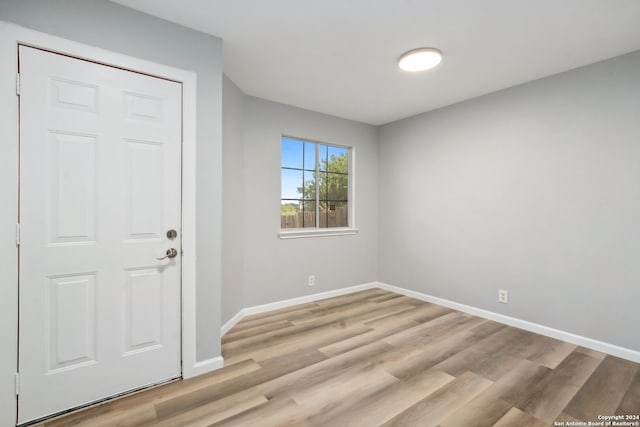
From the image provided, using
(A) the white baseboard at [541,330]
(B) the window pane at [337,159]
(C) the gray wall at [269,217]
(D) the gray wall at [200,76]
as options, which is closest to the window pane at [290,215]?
(C) the gray wall at [269,217]

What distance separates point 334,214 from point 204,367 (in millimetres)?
2644

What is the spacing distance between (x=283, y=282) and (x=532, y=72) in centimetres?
346

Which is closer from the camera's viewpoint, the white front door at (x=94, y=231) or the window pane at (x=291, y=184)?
the white front door at (x=94, y=231)

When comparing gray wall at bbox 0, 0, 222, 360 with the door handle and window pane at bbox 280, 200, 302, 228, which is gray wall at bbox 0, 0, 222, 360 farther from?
window pane at bbox 280, 200, 302, 228

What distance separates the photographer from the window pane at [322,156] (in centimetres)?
413

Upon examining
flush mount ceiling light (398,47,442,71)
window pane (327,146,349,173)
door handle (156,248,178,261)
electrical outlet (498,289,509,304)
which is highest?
flush mount ceiling light (398,47,442,71)

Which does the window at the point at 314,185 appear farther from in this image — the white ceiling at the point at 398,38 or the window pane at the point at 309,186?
the white ceiling at the point at 398,38

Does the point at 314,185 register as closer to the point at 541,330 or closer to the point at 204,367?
the point at 204,367

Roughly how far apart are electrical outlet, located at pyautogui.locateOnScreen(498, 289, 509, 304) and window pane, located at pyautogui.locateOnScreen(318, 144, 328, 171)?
8.63ft

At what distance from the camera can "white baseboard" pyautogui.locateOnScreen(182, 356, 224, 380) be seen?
2121 millimetres

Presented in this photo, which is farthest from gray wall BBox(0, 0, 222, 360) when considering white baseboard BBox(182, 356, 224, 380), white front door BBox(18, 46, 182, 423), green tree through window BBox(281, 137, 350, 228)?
green tree through window BBox(281, 137, 350, 228)

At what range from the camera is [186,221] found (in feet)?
6.93

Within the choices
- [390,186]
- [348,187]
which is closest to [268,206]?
[348,187]

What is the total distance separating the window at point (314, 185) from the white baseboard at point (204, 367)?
1.86 metres
